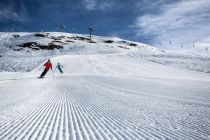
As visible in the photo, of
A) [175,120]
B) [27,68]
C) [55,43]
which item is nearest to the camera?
[175,120]

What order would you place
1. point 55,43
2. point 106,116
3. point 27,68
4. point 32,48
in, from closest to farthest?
1. point 106,116
2. point 27,68
3. point 32,48
4. point 55,43

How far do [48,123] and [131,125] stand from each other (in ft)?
4.98

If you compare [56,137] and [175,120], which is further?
[175,120]

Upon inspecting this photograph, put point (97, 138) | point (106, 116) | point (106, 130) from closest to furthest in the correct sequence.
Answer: point (97, 138), point (106, 130), point (106, 116)

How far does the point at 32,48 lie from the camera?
95.1 meters

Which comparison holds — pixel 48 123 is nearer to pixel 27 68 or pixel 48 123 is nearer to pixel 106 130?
pixel 106 130

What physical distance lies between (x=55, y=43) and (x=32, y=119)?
334 ft

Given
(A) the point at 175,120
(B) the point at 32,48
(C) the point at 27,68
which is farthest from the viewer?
(B) the point at 32,48

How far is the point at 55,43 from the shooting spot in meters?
104

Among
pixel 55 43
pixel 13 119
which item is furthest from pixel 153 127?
pixel 55 43

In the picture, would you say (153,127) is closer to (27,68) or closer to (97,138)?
(97,138)

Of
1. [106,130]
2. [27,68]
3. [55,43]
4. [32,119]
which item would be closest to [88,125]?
[106,130]

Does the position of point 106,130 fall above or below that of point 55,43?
below

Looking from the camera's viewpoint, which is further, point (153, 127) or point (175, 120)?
point (175, 120)
